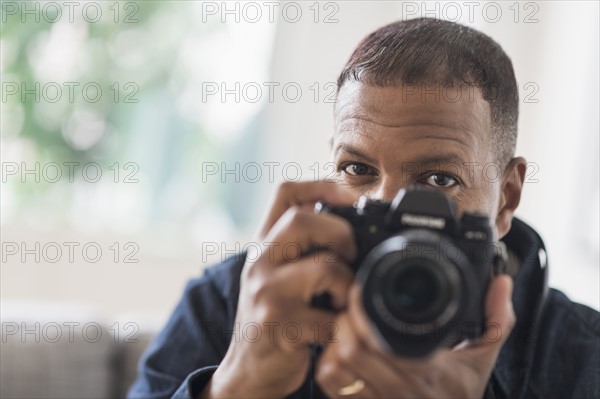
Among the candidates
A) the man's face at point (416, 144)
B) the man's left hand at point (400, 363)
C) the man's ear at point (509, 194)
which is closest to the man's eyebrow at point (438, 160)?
the man's face at point (416, 144)

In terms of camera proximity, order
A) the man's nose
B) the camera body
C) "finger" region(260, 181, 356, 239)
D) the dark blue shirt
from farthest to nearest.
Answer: the dark blue shirt < the man's nose < "finger" region(260, 181, 356, 239) < the camera body

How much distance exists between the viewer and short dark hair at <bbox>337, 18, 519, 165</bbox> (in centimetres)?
103

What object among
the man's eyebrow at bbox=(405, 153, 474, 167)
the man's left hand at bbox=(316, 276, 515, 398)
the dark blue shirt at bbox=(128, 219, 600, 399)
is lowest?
the dark blue shirt at bbox=(128, 219, 600, 399)

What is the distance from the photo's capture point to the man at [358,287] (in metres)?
0.72

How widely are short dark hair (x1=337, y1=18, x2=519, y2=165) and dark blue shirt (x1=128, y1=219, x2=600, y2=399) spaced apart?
0.16 m

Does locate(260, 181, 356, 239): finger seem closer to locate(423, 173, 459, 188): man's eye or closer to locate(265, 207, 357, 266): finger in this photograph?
locate(265, 207, 357, 266): finger

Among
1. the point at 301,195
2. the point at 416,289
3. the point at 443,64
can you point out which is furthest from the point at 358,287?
the point at 443,64

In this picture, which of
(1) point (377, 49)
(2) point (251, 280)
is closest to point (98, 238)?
(1) point (377, 49)

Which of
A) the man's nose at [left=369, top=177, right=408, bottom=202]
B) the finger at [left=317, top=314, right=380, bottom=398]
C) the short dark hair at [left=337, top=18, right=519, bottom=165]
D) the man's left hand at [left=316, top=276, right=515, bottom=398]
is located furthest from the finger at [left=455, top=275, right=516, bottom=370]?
the short dark hair at [left=337, top=18, right=519, bottom=165]

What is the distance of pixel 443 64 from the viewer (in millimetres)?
1042

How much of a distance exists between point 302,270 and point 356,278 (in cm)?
6

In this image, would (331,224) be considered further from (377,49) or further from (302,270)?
(377,49)

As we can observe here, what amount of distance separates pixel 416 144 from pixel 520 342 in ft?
1.11

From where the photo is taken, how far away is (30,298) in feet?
8.27
